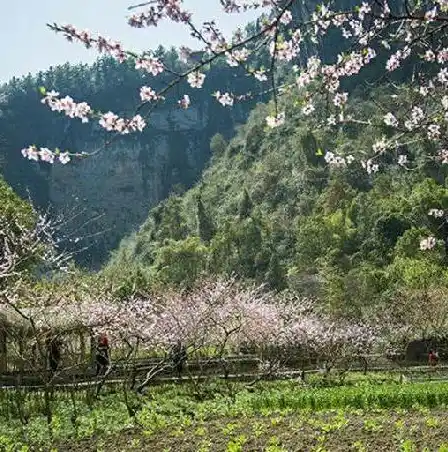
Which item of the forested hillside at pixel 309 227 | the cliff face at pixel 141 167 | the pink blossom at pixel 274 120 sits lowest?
the pink blossom at pixel 274 120

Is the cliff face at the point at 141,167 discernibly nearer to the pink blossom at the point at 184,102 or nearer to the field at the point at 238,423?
the field at the point at 238,423

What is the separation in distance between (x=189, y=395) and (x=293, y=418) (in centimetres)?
865

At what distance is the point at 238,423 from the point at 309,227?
54523 mm

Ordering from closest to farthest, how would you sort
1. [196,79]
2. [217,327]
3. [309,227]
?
[196,79], [217,327], [309,227]

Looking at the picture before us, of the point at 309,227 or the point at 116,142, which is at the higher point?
the point at 116,142

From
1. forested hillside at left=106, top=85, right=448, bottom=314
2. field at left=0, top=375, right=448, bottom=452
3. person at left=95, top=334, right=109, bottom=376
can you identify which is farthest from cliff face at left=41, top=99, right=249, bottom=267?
field at left=0, top=375, right=448, bottom=452

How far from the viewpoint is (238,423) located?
34.3 feet

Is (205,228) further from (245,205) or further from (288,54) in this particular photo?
(288,54)

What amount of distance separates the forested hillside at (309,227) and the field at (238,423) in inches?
736

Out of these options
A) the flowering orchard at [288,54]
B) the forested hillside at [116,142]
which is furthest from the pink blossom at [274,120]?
the forested hillside at [116,142]

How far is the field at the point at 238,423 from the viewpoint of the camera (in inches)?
327

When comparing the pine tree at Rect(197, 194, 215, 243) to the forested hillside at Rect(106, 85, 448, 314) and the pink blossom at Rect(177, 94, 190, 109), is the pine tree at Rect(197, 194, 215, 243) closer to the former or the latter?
the forested hillside at Rect(106, 85, 448, 314)

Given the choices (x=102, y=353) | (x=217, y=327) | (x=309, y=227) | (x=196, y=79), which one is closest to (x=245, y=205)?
(x=309, y=227)

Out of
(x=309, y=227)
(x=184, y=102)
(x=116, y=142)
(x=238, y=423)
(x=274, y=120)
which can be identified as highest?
(x=116, y=142)
